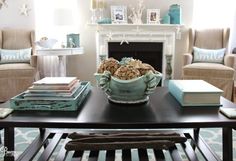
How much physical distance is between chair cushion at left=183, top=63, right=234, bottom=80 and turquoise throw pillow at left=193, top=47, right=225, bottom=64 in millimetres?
295

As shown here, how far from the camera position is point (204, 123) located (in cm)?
108

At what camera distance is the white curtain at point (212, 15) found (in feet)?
13.3

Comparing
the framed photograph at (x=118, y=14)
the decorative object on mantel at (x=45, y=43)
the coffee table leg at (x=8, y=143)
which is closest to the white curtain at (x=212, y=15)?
the framed photograph at (x=118, y=14)

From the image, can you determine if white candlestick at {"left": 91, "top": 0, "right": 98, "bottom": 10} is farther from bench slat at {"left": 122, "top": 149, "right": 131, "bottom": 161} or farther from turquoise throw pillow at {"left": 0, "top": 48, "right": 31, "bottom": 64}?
bench slat at {"left": 122, "top": 149, "right": 131, "bottom": 161}

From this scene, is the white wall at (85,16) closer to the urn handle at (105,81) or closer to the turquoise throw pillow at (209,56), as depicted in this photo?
the turquoise throw pillow at (209,56)

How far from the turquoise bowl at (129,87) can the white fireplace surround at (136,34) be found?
2664 mm

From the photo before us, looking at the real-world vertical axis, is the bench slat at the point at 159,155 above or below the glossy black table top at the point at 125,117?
below

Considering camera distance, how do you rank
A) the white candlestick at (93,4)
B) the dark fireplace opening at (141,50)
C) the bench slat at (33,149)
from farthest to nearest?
the dark fireplace opening at (141,50) → the white candlestick at (93,4) → the bench slat at (33,149)

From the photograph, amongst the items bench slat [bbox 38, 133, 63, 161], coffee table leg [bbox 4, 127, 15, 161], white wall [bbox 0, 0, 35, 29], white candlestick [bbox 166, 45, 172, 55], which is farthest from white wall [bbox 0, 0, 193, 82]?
coffee table leg [bbox 4, 127, 15, 161]


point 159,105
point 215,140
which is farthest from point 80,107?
point 215,140

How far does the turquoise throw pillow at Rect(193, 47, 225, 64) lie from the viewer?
12.2 ft

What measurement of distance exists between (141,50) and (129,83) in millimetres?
2873

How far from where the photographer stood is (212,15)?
4086 millimetres

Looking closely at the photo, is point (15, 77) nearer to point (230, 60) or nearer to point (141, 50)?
point (141, 50)
